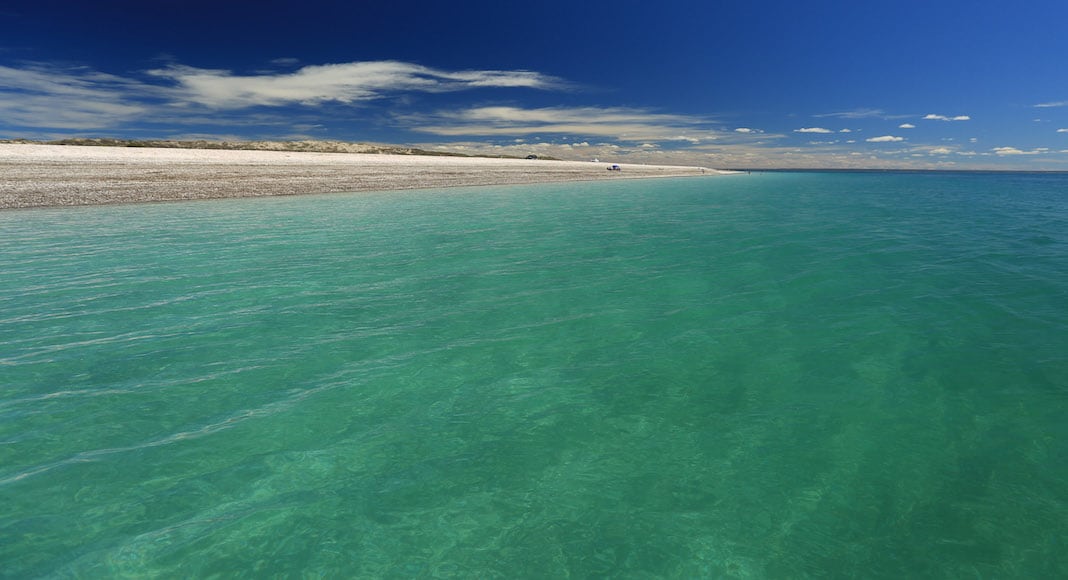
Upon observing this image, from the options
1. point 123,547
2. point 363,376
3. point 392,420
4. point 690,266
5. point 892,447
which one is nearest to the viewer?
point 123,547

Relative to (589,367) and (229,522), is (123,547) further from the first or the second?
(589,367)

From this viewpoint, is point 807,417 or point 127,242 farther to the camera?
point 127,242

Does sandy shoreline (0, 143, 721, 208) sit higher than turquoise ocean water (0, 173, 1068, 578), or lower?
higher

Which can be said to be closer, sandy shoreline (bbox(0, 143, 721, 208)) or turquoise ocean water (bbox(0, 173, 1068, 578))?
turquoise ocean water (bbox(0, 173, 1068, 578))

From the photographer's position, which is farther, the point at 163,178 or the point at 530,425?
the point at 163,178

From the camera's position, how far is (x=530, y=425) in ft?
21.5

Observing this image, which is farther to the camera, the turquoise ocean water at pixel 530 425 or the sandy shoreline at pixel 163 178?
the sandy shoreline at pixel 163 178

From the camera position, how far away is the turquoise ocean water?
4559 millimetres

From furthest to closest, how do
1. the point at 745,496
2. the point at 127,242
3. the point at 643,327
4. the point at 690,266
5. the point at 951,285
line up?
1. the point at 127,242
2. the point at 690,266
3. the point at 951,285
4. the point at 643,327
5. the point at 745,496

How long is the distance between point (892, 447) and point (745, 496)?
2.28 meters

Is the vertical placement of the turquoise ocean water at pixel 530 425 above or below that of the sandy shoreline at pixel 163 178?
below

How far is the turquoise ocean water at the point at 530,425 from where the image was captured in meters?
4.56

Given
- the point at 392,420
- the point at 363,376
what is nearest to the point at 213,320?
the point at 363,376

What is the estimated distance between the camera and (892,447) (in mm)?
6078
